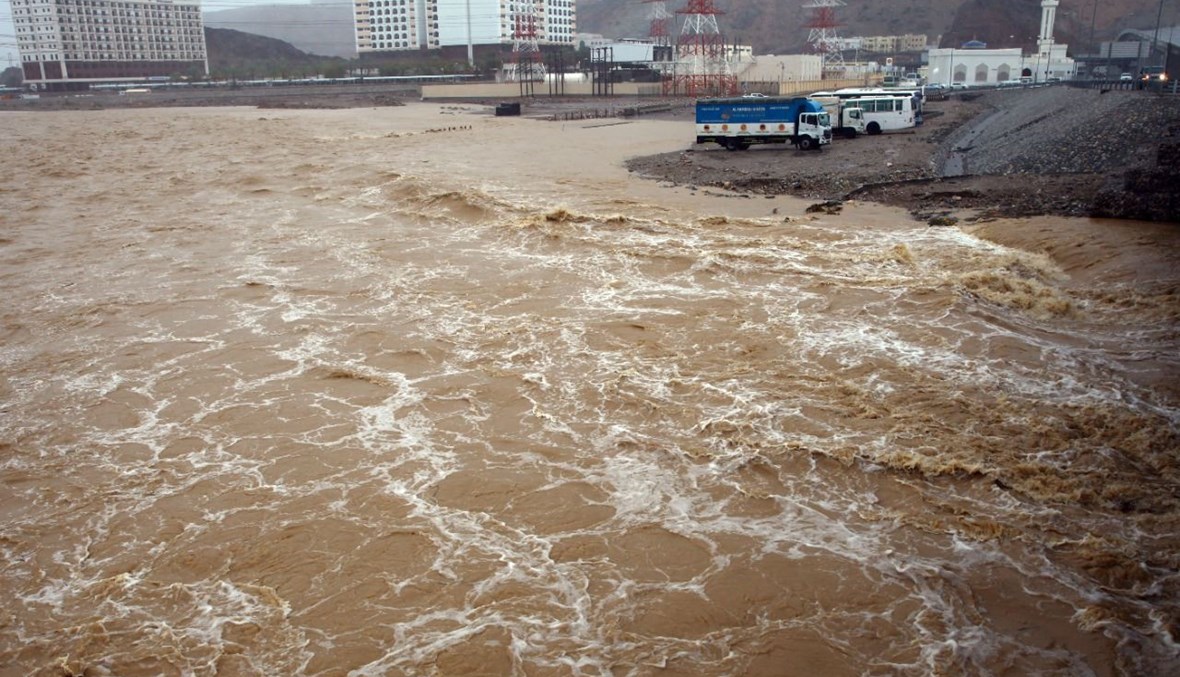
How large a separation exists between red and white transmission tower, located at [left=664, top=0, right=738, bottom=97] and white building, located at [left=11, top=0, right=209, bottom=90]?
64532 millimetres

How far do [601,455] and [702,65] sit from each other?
70654 mm

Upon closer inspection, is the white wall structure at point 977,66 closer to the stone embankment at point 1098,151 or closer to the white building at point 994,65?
the white building at point 994,65

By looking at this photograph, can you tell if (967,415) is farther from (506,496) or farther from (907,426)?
(506,496)

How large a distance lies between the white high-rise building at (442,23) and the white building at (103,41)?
24.2 meters

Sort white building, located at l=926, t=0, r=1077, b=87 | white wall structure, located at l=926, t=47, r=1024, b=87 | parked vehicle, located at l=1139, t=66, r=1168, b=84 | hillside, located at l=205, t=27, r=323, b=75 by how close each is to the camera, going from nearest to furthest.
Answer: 1. parked vehicle, located at l=1139, t=66, r=1168, b=84
2. white building, located at l=926, t=0, r=1077, b=87
3. white wall structure, located at l=926, t=47, r=1024, b=87
4. hillside, located at l=205, t=27, r=323, b=75

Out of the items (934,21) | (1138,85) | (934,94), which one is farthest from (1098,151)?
(934,21)

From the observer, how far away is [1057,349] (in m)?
10.6

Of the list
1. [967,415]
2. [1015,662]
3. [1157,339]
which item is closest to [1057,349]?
[1157,339]

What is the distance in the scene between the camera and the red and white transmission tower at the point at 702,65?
66.9 m

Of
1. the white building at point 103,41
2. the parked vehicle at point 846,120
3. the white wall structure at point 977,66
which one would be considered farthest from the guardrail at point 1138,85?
the white building at point 103,41

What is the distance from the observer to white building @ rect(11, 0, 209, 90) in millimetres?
101625

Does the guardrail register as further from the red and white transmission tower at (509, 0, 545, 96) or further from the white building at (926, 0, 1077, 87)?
the red and white transmission tower at (509, 0, 545, 96)

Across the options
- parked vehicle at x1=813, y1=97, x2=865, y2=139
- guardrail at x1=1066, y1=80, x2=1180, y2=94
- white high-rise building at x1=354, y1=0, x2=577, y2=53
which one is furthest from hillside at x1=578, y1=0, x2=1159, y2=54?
parked vehicle at x1=813, y1=97, x2=865, y2=139

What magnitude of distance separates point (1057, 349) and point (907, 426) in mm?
3514
